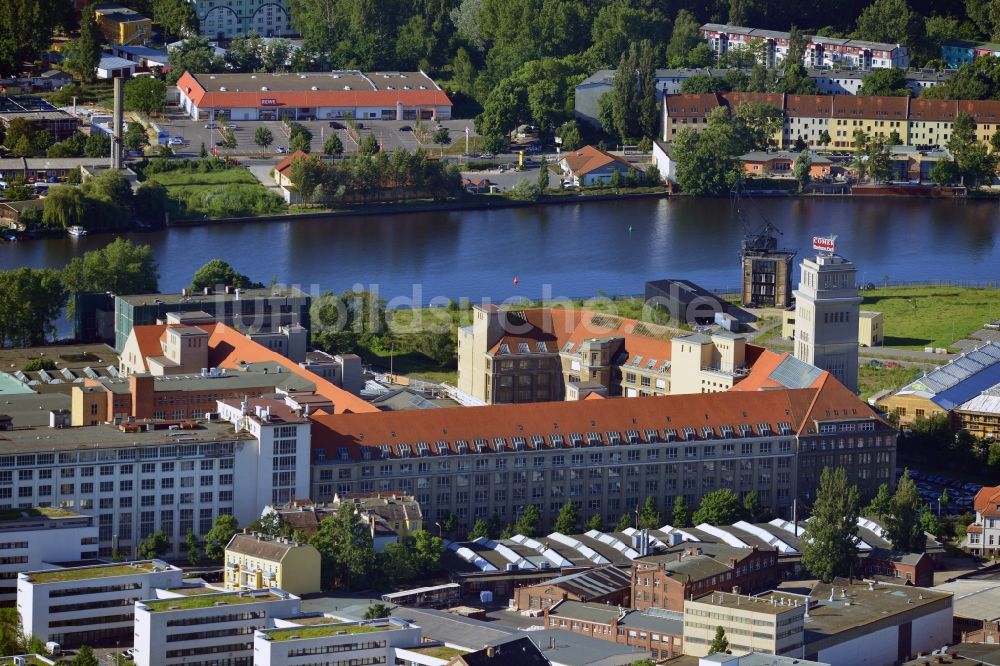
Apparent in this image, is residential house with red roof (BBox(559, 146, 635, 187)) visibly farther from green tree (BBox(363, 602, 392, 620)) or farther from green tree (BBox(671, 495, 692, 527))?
green tree (BBox(363, 602, 392, 620))

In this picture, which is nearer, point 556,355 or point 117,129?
point 556,355

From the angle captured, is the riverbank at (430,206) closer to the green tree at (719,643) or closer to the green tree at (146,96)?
the green tree at (146,96)

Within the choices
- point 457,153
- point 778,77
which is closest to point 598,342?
point 457,153

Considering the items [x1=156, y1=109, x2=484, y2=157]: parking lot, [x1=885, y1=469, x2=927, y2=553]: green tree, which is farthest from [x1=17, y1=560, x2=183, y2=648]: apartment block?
[x1=156, y1=109, x2=484, y2=157]: parking lot

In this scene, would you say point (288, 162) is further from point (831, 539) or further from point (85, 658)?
A: point (85, 658)

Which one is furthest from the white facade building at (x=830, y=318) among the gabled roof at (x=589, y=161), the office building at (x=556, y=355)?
the gabled roof at (x=589, y=161)

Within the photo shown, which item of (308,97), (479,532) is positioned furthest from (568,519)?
(308,97)
